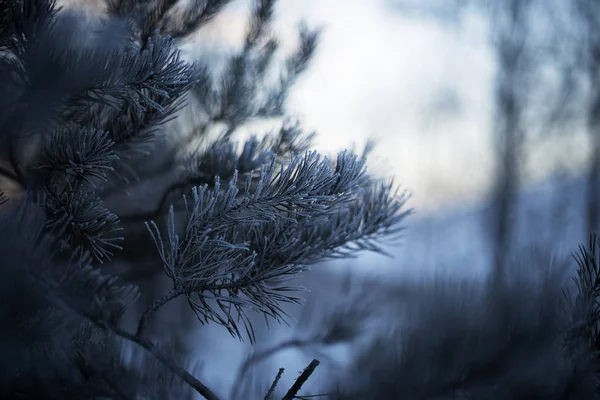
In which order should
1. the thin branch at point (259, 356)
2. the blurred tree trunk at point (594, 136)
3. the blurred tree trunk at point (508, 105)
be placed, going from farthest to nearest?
the blurred tree trunk at point (508, 105) < the blurred tree trunk at point (594, 136) < the thin branch at point (259, 356)

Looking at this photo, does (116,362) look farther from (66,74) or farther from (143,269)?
(143,269)

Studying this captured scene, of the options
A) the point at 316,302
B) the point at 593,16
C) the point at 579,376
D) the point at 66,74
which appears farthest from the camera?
the point at 593,16

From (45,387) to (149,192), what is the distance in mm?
632

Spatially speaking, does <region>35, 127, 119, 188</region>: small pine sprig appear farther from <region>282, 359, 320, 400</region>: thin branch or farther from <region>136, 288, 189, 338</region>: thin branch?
<region>282, 359, 320, 400</region>: thin branch

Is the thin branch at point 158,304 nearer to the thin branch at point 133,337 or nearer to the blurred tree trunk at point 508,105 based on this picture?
the thin branch at point 133,337

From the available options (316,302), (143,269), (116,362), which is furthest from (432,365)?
(316,302)

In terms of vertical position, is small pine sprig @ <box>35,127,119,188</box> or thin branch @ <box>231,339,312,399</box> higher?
small pine sprig @ <box>35,127,119,188</box>

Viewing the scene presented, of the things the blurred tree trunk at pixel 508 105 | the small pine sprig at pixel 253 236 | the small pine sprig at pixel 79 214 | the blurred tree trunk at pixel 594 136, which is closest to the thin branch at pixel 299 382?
the small pine sprig at pixel 253 236

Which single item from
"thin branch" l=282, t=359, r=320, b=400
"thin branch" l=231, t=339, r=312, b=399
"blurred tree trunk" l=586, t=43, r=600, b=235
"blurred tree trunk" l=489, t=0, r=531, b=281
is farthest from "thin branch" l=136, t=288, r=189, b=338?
"blurred tree trunk" l=586, t=43, r=600, b=235

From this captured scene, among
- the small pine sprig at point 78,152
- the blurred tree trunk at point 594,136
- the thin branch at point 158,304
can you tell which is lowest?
the thin branch at point 158,304

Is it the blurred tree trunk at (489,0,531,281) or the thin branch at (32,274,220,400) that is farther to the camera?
the blurred tree trunk at (489,0,531,281)

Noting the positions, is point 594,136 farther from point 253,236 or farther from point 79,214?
point 79,214

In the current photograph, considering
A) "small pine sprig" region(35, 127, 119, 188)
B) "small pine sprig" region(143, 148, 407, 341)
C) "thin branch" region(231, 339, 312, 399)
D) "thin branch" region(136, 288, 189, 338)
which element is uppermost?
"small pine sprig" region(35, 127, 119, 188)

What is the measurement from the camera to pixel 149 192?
956 millimetres
